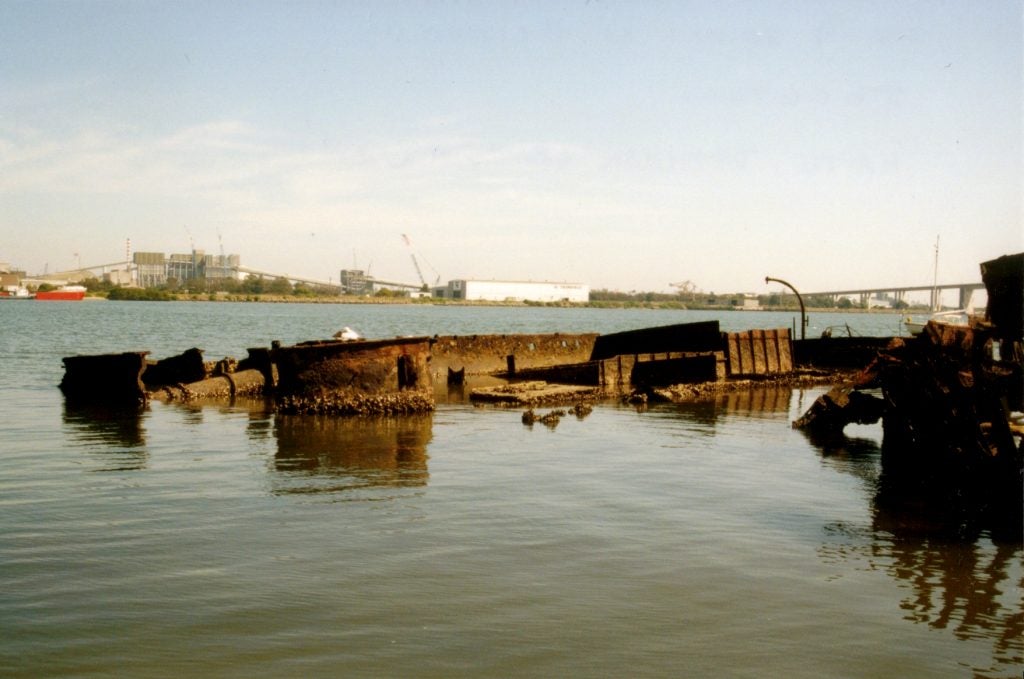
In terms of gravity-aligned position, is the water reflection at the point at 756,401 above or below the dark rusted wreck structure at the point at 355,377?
below

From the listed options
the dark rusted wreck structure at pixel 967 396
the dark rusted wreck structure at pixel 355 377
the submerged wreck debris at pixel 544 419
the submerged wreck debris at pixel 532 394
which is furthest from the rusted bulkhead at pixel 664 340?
the dark rusted wreck structure at pixel 967 396

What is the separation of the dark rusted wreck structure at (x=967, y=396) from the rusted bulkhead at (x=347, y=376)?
817cm

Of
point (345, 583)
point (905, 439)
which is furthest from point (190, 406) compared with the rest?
point (905, 439)

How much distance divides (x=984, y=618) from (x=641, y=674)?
2827 mm

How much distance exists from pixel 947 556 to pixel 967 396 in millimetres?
2944

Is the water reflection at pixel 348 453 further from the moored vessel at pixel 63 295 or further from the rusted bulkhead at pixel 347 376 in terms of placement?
the moored vessel at pixel 63 295

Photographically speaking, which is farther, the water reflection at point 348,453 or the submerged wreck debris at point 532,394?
the submerged wreck debris at point 532,394

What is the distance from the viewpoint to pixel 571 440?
13484 mm

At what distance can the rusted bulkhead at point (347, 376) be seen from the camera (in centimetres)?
1526

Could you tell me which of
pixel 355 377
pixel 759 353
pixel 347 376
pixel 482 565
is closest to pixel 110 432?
pixel 347 376

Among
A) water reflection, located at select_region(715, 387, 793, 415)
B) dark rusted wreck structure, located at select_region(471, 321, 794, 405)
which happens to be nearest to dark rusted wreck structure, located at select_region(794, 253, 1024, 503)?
water reflection, located at select_region(715, 387, 793, 415)

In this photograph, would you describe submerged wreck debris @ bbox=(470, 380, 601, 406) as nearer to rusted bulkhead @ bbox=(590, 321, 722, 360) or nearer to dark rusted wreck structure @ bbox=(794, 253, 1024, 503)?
rusted bulkhead @ bbox=(590, 321, 722, 360)

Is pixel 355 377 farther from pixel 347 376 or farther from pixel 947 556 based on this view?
pixel 947 556

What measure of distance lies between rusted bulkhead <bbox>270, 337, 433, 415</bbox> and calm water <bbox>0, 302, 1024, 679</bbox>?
247 centimetres
